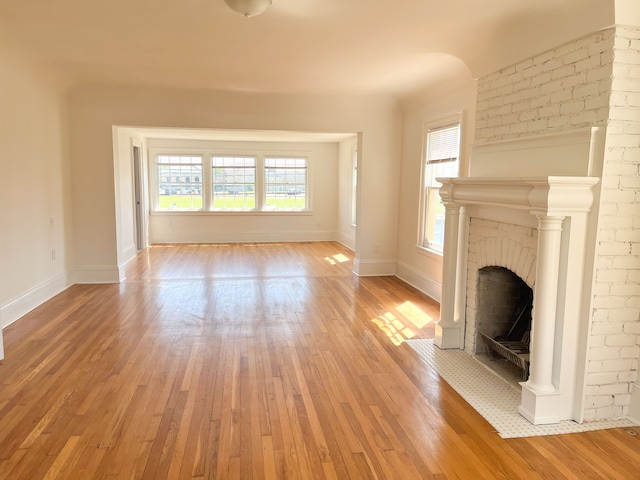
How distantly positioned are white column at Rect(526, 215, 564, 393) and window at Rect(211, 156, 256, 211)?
836 cm

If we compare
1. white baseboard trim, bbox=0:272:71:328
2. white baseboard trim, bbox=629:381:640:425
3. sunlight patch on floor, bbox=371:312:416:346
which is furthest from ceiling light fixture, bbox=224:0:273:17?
white baseboard trim, bbox=629:381:640:425

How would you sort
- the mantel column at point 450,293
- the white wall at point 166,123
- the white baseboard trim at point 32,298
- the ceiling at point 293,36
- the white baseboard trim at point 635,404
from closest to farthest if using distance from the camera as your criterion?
1. the white baseboard trim at point 635,404
2. the ceiling at point 293,36
3. the mantel column at point 450,293
4. the white baseboard trim at point 32,298
5. the white wall at point 166,123

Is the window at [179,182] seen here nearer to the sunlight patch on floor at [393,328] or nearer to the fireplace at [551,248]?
the sunlight patch on floor at [393,328]

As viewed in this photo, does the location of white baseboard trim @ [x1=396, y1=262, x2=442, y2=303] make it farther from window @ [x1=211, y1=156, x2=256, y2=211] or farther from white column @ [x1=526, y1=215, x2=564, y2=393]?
window @ [x1=211, y1=156, x2=256, y2=211]

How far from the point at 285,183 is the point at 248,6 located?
7.59m

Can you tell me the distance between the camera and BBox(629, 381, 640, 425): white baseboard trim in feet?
8.71

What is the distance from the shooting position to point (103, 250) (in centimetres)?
604

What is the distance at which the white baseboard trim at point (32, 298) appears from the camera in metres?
4.29

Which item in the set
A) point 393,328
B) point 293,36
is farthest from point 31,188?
point 393,328

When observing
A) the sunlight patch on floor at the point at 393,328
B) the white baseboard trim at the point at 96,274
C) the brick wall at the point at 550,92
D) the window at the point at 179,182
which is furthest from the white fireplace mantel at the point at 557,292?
the window at the point at 179,182

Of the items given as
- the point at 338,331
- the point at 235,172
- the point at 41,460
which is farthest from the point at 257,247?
the point at 41,460

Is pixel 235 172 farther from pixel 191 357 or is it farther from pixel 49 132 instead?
pixel 191 357

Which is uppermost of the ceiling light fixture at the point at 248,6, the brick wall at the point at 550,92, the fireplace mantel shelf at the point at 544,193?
the ceiling light fixture at the point at 248,6

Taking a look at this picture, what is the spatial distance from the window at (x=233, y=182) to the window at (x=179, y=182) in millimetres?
377
